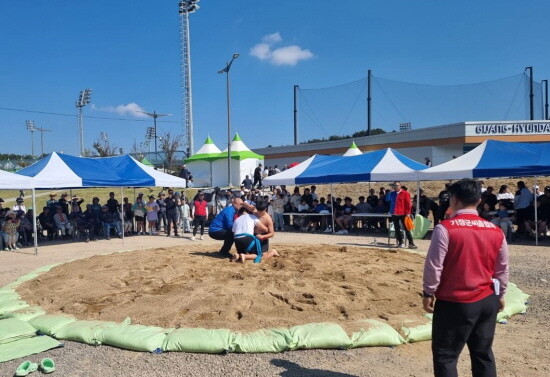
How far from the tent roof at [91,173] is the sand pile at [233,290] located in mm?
3761

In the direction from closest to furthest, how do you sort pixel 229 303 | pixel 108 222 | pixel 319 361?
pixel 319 361 < pixel 229 303 < pixel 108 222

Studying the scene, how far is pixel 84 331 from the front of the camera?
449 cm

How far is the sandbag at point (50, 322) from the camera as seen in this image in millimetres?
4661

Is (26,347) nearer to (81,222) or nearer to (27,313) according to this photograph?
(27,313)

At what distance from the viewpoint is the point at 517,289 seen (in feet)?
19.4

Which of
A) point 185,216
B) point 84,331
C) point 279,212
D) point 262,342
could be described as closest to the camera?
point 262,342

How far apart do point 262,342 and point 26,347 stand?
2.27 meters

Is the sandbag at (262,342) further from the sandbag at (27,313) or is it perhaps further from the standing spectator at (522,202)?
the standing spectator at (522,202)

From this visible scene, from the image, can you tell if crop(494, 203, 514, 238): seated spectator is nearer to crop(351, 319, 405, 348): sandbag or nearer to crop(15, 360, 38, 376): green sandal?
crop(351, 319, 405, 348): sandbag

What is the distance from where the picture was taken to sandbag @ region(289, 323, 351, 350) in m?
4.09

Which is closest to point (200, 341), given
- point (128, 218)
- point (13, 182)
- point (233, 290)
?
point (233, 290)

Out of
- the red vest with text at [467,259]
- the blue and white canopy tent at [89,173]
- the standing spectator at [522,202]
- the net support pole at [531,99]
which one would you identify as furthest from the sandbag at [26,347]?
the net support pole at [531,99]

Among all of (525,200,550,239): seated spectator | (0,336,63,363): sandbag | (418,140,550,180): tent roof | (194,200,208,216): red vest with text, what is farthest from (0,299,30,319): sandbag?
(525,200,550,239): seated spectator

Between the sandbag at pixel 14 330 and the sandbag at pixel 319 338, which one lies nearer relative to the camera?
the sandbag at pixel 319 338
